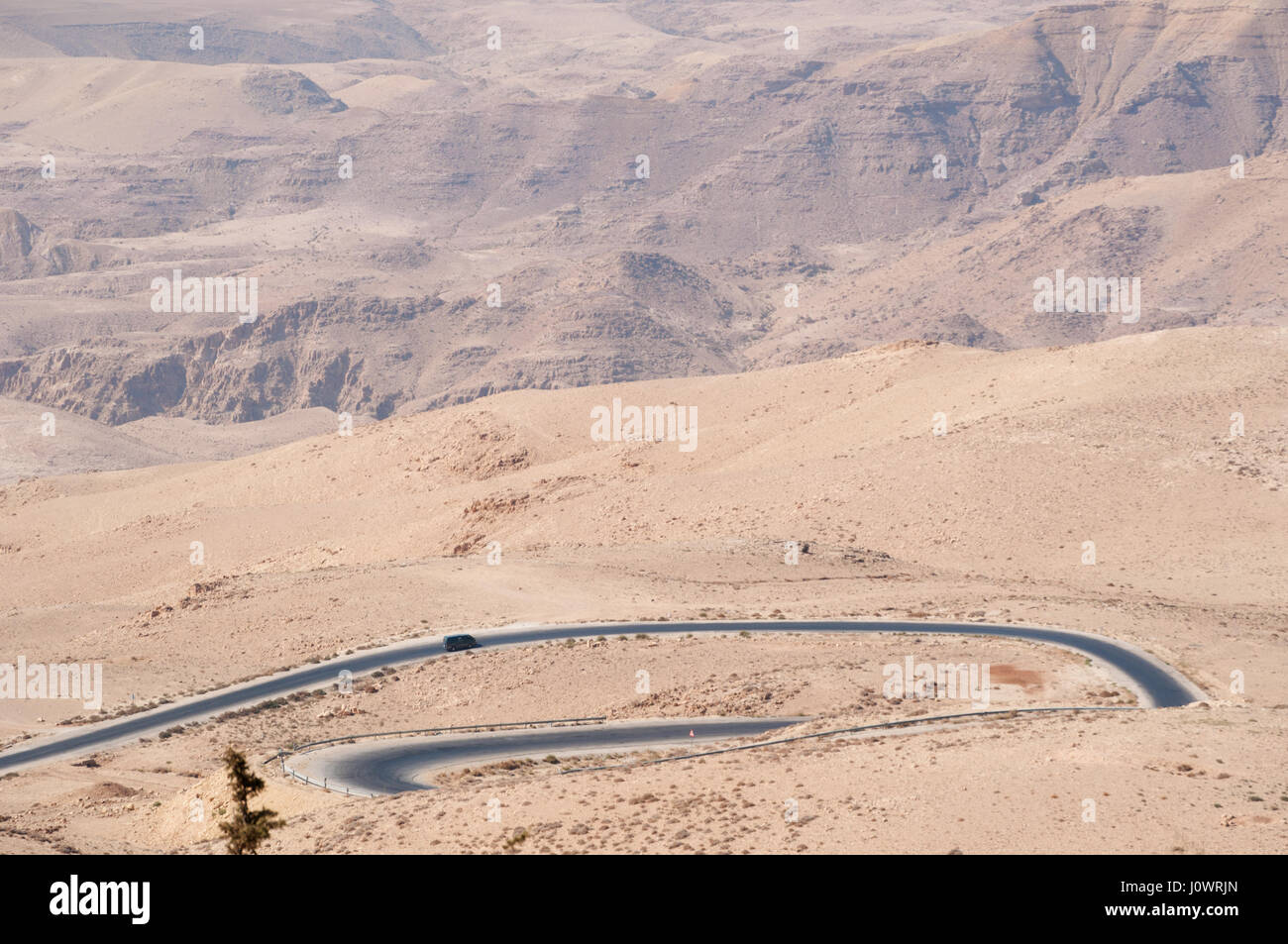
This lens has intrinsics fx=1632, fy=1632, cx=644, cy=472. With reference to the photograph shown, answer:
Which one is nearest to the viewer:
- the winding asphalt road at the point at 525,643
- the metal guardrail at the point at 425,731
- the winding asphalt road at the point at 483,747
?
the winding asphalt road at the point at 483,747

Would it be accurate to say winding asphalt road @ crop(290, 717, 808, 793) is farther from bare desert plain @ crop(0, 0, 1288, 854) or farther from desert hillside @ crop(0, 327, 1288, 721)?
desert hillside @ crop(0, 327, 1288, 721)

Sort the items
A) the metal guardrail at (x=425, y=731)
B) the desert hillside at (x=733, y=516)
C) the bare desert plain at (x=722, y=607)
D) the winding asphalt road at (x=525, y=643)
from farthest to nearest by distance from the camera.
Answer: the desert hillside at (x=733, y=516) → the winding asphalt road at (x=525, y=643) → the metal guardrail at (x=425, y=731) → the bare desert plain at (x=722, y=607)

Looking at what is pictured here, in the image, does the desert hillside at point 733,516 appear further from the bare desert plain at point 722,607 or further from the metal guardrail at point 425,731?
the metal guardrail at point 425,731

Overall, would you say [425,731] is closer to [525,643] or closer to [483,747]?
[483,747]

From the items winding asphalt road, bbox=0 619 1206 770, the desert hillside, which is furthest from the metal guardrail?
the desert hillside

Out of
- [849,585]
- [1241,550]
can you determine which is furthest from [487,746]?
[1241,550]

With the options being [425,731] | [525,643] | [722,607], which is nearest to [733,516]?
[722,607]

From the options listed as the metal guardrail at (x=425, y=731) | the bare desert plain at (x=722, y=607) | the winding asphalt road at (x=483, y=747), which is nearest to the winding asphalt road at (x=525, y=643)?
the bare desert plain at (x=722, y=607)
